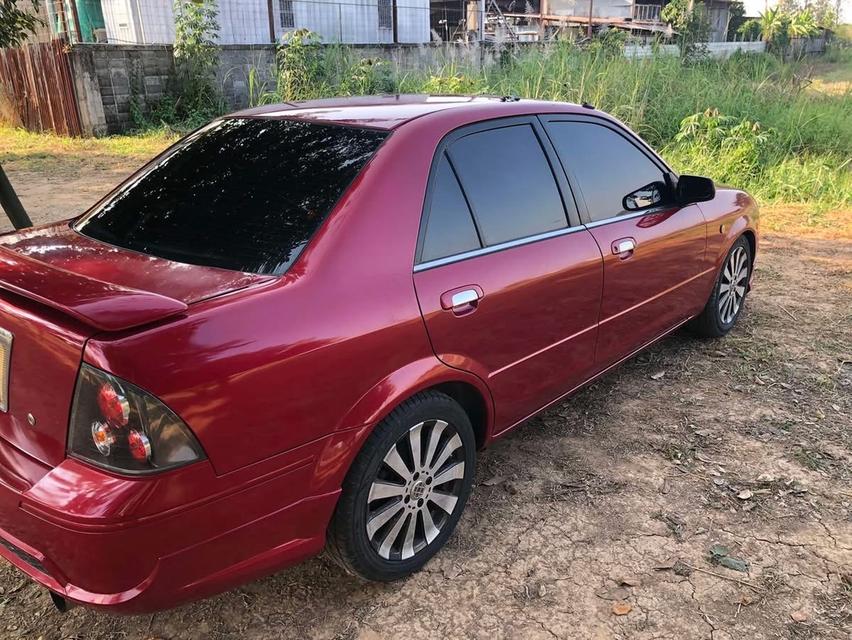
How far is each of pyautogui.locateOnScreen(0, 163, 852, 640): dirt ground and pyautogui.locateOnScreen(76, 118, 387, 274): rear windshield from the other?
124cm

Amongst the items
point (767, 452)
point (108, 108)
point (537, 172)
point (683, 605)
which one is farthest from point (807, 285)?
point (108, 108)

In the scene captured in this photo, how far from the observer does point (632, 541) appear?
9.16ft

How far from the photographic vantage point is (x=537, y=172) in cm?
310

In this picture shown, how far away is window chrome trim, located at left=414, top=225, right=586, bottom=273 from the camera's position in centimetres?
247

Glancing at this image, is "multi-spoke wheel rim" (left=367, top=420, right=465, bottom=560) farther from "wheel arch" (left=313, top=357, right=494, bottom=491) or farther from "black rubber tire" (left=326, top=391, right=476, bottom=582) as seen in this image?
"wheel arch" (left=313, top=357, right=494, bottom=491)

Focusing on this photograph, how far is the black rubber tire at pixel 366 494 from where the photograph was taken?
2.27m

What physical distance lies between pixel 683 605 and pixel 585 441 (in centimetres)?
113

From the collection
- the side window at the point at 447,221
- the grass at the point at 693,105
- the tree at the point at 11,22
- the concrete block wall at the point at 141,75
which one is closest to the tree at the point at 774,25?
the grass at the point at 693,105

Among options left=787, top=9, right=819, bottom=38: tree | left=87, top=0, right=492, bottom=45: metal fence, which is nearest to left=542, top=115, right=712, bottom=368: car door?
left=87, top=0, right=492, bottom=45: metal fence

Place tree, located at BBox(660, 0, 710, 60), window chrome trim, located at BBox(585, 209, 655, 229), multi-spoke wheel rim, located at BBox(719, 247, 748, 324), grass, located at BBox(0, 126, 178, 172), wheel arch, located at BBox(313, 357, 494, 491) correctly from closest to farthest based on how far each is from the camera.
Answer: wheel arch, located at BBox(313, 357, 494, 491), window chrome trim, located at BBox(585, 209, 655, 229), multi-spoke wheel rim, located at BBox(719, 247, 748, 324), grass, located at BBox(0, 126, 178, 172), tree, located at BBox(660, 0, 710, 60)

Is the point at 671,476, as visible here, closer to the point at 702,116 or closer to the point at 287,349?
the point at 287,349

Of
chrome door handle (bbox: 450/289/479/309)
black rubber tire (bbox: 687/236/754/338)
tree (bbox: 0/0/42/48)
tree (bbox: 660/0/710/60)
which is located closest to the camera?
chrome door handle (bbox: 450/289/479/309)

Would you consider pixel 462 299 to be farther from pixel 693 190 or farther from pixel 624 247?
pixel 693 190

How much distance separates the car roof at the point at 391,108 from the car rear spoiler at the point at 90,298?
3.91 feet
